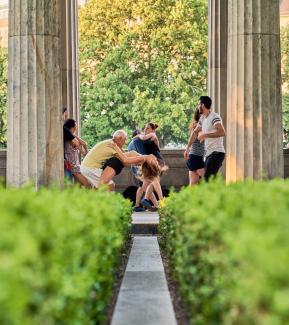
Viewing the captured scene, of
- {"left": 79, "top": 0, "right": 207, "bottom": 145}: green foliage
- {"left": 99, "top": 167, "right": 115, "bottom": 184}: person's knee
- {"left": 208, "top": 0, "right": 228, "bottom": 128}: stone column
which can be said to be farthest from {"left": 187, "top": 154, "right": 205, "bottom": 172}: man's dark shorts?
{"left": 79, "top": 0, "right": 207, "bottom": 145}: green foliage

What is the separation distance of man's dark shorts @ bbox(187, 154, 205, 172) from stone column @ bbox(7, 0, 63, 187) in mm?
4065

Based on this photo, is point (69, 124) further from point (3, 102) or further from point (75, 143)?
point (3, 102)

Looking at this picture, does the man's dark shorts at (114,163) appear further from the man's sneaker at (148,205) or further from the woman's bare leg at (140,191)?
the man's sneaker at (148,205)

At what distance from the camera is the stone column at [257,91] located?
50.4 ft

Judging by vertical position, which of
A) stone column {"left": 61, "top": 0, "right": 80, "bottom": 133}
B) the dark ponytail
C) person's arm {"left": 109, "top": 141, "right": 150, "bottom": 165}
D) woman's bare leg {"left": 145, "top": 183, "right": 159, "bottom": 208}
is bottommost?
woman's bare leg {"left": 145, "top": 183, "right": 159, "bottom": 208}

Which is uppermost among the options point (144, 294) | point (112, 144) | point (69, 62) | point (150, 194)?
point (69, 62)

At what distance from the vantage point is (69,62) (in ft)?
76.5

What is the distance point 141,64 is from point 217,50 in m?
35.5

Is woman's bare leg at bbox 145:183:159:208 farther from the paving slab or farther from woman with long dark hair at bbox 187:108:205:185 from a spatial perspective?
woman with long dark hair at bbox 187:108:205:185

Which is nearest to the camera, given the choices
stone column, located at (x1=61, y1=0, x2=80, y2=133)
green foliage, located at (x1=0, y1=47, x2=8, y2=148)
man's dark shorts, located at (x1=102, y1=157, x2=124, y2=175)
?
man's dark shorts, located at (x1=102, y1=157, x2=124, y2=175)

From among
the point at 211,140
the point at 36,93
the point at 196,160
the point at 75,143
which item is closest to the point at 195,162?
the point at 196,160

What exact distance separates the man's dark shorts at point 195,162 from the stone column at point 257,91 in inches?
116

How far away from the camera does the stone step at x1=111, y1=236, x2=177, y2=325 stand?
7121 millimetres

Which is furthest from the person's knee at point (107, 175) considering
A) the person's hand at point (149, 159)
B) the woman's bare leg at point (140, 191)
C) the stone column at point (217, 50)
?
the stone column at point (217, 50)
